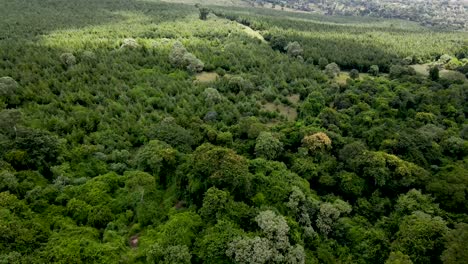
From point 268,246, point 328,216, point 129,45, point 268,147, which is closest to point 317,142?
point 268,147

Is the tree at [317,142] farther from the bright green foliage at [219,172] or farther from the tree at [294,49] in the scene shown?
the tree at [294,49]

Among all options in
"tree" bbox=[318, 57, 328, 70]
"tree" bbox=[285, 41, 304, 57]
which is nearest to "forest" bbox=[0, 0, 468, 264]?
Result: "tree" bbox=[318, 57, 328, 70]

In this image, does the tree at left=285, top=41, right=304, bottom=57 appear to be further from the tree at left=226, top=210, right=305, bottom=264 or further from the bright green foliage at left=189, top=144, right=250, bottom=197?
the tree at left=226, top=210, right=305, bottom=264

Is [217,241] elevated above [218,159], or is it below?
below

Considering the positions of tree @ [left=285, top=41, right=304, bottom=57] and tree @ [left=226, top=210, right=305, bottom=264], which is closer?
tree @ [left=226, top=210, right=305, bottom=264]

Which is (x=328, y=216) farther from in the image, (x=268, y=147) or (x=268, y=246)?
(x=268, y=147)
